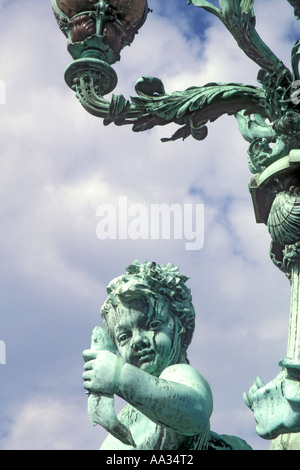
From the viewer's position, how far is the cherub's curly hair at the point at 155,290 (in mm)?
8031

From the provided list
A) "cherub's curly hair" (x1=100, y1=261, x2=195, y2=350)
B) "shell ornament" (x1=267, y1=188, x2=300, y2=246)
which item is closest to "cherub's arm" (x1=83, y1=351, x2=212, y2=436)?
"cherub's curly hair" (x1=100, y1=261, x2=195, y2=350)

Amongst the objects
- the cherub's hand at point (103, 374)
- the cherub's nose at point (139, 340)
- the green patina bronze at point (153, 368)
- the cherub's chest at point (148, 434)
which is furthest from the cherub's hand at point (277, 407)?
the cherub's hand at point (103, 374)

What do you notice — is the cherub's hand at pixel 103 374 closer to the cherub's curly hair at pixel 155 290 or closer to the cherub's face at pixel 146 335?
the cherub's face at pixel 146 335

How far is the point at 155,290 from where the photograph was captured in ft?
26.6

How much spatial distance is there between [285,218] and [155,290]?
43.1 inches

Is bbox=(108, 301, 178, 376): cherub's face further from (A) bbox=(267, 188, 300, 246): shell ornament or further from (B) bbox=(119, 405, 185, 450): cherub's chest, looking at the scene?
(A) bbox=(267, 188, 300, 246): shell ornament

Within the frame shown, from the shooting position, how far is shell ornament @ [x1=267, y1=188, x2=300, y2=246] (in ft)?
27.8

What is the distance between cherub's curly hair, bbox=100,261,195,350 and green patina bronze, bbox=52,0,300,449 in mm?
72

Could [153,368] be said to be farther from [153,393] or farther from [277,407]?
[277,407]

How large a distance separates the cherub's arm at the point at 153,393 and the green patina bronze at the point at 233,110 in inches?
2.5

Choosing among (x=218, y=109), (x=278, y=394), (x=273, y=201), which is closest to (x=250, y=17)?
(x=218, y=109)

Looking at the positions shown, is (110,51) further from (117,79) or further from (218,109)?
(218,109)

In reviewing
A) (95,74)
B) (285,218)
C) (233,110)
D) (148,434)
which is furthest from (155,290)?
(95,74)

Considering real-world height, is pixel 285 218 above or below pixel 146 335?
above
